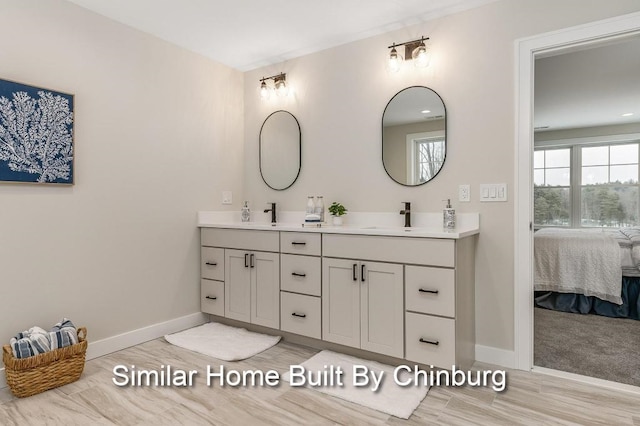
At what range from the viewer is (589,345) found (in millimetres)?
2967

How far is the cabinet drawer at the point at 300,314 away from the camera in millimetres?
2775

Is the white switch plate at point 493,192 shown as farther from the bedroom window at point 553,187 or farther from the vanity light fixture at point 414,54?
the bedroom window at point 553,187

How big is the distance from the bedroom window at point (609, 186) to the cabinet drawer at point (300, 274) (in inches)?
244

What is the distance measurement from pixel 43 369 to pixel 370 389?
1792 mm

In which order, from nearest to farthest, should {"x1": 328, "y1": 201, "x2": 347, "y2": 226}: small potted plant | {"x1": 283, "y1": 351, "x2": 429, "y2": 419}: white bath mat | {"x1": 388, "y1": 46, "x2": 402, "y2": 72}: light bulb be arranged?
{"x1": 283, "y1": 351, "x2": 429, "y2": 419}: white bath mat
{"x1": 388, "y1": 46, "x2": 402, "y2": 72}: light bulb
{"x1": 328, "y1": 201, "x2": 347, "y2": 226}: small potted plant

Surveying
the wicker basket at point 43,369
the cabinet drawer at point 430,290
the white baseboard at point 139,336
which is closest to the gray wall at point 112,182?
the white baseboard at point 139,336

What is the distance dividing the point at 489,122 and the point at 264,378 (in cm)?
214

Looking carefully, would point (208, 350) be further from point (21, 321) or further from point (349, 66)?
point (349, 66)

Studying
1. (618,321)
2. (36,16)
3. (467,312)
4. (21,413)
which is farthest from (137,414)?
(618,321)

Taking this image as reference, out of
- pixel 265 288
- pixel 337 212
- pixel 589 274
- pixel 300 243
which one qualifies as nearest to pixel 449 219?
pixel 337 212

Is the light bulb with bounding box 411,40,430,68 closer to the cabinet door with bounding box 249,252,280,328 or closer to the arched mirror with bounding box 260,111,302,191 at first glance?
the arched mirror with bounding box 260,111,302,191

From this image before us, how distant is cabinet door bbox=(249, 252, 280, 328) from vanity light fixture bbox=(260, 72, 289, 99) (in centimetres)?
149

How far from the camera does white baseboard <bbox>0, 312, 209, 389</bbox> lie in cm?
271

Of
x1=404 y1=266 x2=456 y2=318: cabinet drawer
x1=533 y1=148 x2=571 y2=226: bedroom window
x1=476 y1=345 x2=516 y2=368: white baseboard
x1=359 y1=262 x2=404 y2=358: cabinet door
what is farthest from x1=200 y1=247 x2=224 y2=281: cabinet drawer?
x1=533 y1=148 x2=571 y2=226: bedroom window
